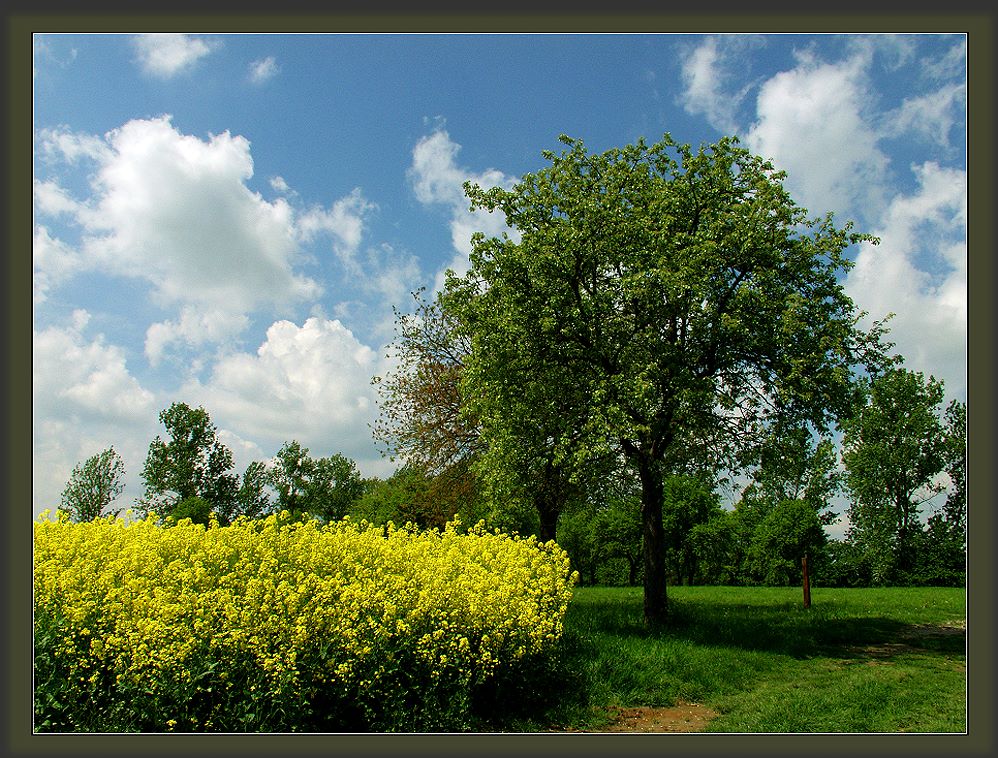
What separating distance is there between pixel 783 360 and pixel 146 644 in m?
12.6

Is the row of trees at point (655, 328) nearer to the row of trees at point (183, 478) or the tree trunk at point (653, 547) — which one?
the tree trunk at point (653, 547)

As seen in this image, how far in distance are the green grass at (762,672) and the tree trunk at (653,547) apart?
455 millimetres

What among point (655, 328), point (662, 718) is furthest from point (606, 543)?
point (662, 718)

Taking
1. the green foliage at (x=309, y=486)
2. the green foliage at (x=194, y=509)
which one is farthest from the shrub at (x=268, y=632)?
the green foliage at (x=309, y=486)

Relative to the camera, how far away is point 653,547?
1593cm

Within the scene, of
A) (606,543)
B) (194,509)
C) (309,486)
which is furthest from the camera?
(309,486)

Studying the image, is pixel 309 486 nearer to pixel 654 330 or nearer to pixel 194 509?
pixel 194 509

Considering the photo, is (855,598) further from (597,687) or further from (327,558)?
(327,558)

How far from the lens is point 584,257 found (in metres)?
14.7

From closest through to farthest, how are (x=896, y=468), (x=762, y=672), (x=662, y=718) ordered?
(x=662, y=718) → (x=762, y=672) → (x=896, y=468)

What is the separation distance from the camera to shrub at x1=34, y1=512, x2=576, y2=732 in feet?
21.9

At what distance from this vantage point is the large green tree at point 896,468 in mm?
33875

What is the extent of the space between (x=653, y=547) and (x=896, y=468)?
2436 cm

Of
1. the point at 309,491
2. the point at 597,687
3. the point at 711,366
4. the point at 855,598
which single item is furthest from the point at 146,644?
the point at 309,491
